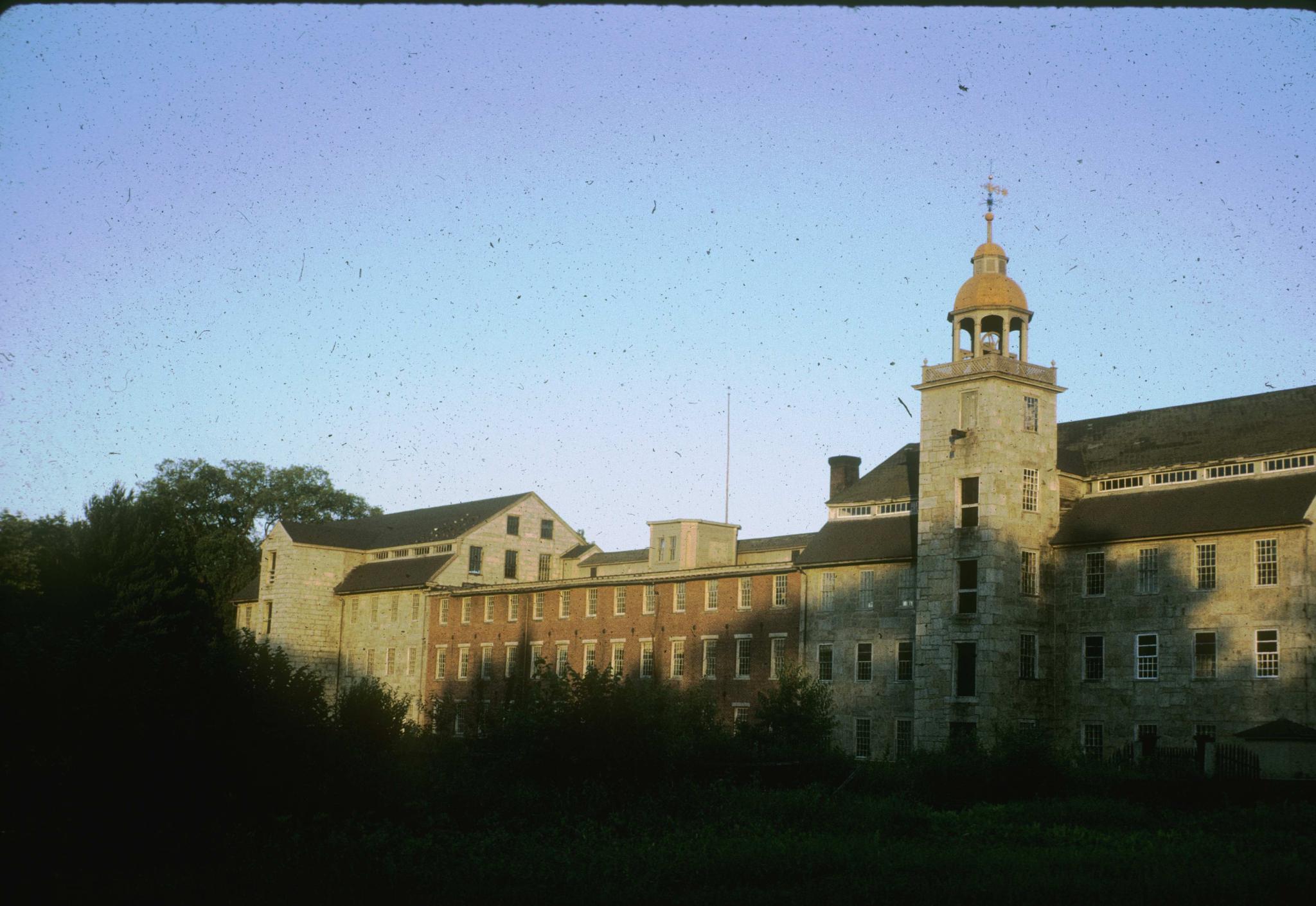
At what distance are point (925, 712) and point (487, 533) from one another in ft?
119

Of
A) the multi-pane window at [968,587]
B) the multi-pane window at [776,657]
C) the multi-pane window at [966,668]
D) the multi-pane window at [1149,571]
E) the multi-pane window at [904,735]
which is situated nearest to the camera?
the multi-pane window at [1149,571]

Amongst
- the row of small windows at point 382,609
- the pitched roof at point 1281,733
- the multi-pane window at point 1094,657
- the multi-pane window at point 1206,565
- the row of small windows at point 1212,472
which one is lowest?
the pitched roof at point 1281,733

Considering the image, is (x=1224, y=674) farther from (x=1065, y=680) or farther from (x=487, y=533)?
(x=487, y=533)

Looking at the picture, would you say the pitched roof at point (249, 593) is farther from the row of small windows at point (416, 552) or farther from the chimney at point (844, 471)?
the chimney at point (844, 471)

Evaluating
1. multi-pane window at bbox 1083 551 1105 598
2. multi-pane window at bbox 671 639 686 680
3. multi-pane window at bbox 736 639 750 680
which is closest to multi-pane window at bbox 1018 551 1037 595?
multi-pane window at bbox 1083 551 1105 598

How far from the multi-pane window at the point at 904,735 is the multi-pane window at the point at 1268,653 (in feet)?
41.2

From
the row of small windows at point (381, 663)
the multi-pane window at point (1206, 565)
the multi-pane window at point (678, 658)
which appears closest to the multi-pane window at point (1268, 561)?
the multi-pane window at point (1206, 565)

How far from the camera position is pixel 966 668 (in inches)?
1866

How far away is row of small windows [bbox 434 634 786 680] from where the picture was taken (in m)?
55.8

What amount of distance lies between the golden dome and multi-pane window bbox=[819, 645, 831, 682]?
47.7 feet

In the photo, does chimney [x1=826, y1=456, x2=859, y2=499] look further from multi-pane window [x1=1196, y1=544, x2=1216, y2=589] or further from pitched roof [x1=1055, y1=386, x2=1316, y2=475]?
multi-pane window [x1=1196, y1=544, x2=1216, y2=589]

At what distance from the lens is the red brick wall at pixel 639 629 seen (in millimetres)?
56031

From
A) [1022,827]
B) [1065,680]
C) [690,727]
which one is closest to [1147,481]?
[1065,680]

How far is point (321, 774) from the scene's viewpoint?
84.6 feet
